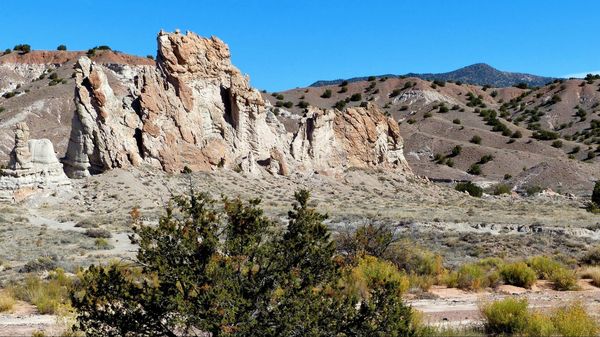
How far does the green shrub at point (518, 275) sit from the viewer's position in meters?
14.1

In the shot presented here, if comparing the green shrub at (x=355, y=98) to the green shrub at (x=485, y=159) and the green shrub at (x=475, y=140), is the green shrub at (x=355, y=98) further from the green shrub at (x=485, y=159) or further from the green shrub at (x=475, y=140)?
the green shrub at (x=485, y=159)

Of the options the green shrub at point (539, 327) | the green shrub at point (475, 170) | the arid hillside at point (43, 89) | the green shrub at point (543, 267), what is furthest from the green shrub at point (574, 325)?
the green shrub at point (475, 170)

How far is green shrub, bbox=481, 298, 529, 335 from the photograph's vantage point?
8.71 metres

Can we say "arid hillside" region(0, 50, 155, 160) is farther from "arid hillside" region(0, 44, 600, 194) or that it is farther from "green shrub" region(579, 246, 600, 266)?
"green shrub" region(579, 246, 600, 266)

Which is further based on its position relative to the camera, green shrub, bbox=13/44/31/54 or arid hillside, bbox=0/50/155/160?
green shrub, bbox=13/44/31/54

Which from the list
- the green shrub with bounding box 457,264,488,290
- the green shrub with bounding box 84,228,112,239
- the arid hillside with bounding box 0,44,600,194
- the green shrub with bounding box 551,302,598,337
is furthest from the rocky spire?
the green shrub with bounding box 551,302,598,337

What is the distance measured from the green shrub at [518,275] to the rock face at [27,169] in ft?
85.1

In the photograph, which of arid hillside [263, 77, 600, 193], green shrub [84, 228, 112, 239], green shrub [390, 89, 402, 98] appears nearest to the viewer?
green shrub [84, 228, 112, 239]

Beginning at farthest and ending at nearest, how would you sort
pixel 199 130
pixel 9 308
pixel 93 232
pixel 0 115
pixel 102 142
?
pixel 0 115, pixel 199 130, pixel 102 142, pixel 93 232, pixel 9 308

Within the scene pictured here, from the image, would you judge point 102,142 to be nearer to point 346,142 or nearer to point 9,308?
point 346,142

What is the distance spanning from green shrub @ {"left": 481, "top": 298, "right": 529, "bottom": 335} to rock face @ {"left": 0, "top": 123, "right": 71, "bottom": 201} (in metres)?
28.4

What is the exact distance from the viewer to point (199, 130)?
39.8m

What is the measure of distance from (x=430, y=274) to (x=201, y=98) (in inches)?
1154

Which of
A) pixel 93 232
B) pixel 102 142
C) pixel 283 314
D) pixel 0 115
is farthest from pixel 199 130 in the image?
pixel 0 115
